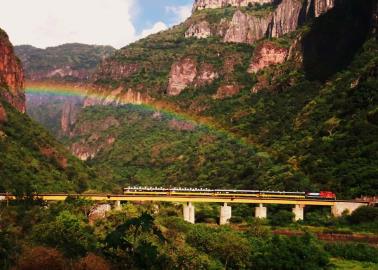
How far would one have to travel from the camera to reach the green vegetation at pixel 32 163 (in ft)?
405

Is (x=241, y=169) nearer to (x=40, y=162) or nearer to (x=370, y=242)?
(x=40, y=162)

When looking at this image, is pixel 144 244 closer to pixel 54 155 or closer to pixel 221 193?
pixel 221 193

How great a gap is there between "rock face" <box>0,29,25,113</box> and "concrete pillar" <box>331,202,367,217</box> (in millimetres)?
97301

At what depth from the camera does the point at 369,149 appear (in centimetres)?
13138

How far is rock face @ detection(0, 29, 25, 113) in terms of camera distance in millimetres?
176125

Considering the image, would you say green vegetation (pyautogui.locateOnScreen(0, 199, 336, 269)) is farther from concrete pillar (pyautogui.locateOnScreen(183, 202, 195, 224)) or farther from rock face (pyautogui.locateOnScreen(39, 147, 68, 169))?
rock face (pyautogui.locateOnScreen(39, 147, 68, 169))

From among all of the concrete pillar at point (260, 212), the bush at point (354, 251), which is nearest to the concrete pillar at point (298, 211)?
the concrete pillar at point (260, 212)

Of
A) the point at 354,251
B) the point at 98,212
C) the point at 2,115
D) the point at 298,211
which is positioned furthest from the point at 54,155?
the point at 354,251

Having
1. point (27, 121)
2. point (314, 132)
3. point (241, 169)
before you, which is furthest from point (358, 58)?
point (27, 121)

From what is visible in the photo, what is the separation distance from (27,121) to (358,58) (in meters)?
96.0

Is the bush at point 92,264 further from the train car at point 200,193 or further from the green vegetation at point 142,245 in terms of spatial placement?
the train car at point 200,193

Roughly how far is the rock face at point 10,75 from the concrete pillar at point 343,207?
97.3 meters

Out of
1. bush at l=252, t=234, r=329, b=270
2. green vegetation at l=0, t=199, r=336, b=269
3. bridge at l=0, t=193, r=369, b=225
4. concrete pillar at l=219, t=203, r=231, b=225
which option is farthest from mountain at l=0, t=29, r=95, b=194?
bush at l=252, t=234, r=329, b=270

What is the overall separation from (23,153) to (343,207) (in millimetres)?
70070
